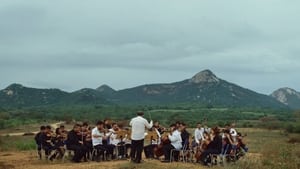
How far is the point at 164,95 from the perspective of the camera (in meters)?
144

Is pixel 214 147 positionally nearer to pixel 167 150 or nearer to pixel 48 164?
pixel 167 150

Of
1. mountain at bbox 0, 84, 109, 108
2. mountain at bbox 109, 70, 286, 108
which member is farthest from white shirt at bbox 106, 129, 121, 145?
mountain at bbox 0, 84, 109, 108

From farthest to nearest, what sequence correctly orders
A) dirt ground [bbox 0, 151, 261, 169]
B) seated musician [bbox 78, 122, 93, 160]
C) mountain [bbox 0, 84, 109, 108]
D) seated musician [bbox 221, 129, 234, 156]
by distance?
mountain [bbox 0, 84, 109, 108] → seated musician [bbox 78, 122, 93, 160] → seated musician [bbox 221, 129, 234, 156] → dirt ground [bbox 0, 151, 261, 169]

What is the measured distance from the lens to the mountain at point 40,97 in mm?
128750

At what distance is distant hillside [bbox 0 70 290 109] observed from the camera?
12962 cm

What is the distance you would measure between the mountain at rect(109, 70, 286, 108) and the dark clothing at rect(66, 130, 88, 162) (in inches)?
4171

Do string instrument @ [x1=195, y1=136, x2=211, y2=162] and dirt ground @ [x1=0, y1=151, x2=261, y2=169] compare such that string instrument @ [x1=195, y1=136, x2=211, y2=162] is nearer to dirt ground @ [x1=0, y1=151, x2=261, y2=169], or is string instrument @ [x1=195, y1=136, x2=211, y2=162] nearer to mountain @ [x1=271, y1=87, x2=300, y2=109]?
dirt ground @ [x1=0, y1=151, x2=261, y2=169]

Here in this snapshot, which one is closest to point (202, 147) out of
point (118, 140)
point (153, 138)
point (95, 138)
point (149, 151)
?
point (153, 138)

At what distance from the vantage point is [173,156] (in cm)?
1767

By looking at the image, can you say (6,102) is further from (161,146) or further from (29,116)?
(161,146)

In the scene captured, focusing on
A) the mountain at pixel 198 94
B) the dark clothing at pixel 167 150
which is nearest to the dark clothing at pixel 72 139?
the dark clothing at pixel 167 150

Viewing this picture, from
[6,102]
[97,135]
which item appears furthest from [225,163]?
[6,102]

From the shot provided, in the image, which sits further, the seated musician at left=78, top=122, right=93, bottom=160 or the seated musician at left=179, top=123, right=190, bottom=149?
the seated musician at left=179, top=123, right=190, bottom=149

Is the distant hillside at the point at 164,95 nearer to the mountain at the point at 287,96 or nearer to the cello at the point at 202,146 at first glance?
the mountain at the point at 287,96
